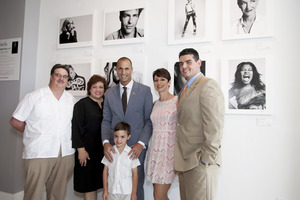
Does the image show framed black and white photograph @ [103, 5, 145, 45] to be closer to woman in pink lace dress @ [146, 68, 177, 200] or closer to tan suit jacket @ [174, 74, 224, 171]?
woman in pink lace dress @ [146, 68, 177, 200]

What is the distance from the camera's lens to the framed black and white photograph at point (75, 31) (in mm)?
3600

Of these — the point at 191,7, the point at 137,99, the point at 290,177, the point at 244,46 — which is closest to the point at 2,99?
the point at 137,99

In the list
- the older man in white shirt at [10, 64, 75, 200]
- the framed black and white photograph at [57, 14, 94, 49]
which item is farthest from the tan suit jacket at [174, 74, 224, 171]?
the framed black and white photograph at [57, 14, 94, 49]

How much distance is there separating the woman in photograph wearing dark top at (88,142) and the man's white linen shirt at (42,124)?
0.58 feet

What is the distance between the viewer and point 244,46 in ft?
9.17

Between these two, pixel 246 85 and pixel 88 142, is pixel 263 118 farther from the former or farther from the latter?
pixel 88 142

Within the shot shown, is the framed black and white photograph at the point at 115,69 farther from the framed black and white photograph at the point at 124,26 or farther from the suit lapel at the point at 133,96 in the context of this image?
the suit lapel at the point at 133,96

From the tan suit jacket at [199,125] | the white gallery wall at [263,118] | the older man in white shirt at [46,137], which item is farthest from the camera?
the white gallery wall at [263,118]

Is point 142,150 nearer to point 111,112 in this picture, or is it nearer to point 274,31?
point 111,112

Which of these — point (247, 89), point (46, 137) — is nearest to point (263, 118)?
point (247, 89)

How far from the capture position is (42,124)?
8.18 ft

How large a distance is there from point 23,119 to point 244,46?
3.03 metres

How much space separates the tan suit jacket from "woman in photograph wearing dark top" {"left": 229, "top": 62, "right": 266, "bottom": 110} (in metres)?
1.02

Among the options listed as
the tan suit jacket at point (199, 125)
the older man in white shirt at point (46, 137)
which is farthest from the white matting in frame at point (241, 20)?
the older man in white shirt at point (46, 137)
